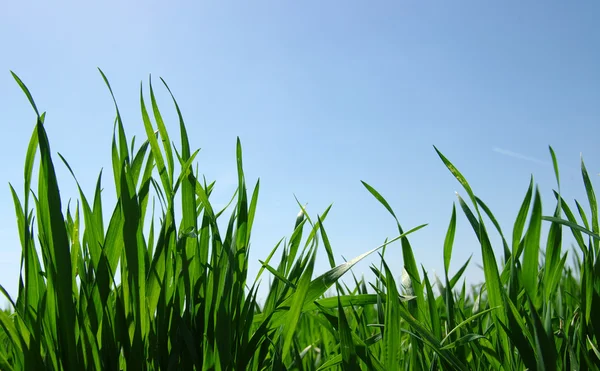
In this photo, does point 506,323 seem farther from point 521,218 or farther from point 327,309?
point 327,309

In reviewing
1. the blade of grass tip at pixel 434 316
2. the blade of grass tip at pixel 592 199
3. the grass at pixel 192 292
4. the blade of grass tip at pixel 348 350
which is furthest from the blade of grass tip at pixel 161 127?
the blade of grass tip at pixel 592 199

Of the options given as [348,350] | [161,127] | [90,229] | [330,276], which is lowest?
[348,350]

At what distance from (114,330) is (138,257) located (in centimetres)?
11

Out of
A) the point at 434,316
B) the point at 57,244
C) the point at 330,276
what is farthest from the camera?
the point at 434,316

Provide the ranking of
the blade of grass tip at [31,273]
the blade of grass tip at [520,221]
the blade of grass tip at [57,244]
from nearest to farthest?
the blade of grass tip at [57,244] < the blade of grass tip at [31,273] < the blade of grass tip at [520,221]

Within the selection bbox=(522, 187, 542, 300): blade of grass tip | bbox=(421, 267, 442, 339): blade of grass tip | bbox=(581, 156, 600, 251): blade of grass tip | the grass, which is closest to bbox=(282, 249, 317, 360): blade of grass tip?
the grass

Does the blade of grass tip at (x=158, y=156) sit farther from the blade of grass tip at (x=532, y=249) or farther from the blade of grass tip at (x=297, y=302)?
the blade of grass tip at (x=532, y=249)

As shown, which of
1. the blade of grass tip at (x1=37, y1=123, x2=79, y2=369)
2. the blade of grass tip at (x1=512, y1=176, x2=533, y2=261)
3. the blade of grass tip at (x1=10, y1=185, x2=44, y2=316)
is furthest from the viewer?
the blade of grass tip at (x1=512, y1=176, x2=533, y2=261)

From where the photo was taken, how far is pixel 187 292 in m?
0.79

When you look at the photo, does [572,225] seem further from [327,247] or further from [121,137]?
[121,137]

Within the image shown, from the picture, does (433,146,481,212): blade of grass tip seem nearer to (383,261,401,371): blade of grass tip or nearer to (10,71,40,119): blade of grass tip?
(383,261,401,371): blade of grass tip

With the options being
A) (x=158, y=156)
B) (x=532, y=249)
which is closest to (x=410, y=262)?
(x=532, y=249)

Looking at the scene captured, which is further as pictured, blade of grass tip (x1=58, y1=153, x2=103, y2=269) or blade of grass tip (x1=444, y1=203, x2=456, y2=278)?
blade of grass tip (x1=444, y1=203, x2=456, y2=278)

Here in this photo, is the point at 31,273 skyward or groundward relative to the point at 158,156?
groundward
